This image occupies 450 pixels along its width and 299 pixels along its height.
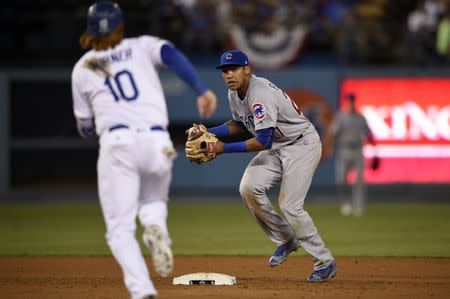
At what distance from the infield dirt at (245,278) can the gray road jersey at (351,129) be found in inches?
252

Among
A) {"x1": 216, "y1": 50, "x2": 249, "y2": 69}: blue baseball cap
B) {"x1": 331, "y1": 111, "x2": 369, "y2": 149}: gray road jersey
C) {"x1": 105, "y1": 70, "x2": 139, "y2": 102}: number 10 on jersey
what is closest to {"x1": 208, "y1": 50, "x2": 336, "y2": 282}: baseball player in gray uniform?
{"x1": 216, "y1": 50, "x2": 249, "y2": 69}: blue baseball cap

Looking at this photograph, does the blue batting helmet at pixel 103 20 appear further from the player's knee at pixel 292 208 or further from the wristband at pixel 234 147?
the player's knee at pixel 292 208

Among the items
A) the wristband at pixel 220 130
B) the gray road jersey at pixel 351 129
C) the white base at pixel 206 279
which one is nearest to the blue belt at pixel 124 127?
the wristband at pixel 220 130

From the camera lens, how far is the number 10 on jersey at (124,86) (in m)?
6.97

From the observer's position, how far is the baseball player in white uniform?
688 cm

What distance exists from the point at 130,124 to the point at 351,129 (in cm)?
1171

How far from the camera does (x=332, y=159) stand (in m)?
22.0

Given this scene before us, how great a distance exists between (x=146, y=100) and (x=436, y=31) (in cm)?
1555

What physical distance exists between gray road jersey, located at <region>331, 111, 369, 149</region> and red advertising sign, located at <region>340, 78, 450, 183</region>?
3268 millimetres

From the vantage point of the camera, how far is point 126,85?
275 inches

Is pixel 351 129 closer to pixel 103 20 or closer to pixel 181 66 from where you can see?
pixel 181 66

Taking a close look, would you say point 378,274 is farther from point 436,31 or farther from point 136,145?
point 436,31

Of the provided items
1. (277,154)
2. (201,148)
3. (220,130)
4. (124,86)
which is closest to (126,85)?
(124,86)

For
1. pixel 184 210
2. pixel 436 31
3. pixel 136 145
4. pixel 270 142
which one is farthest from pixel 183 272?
pixel 436 31
